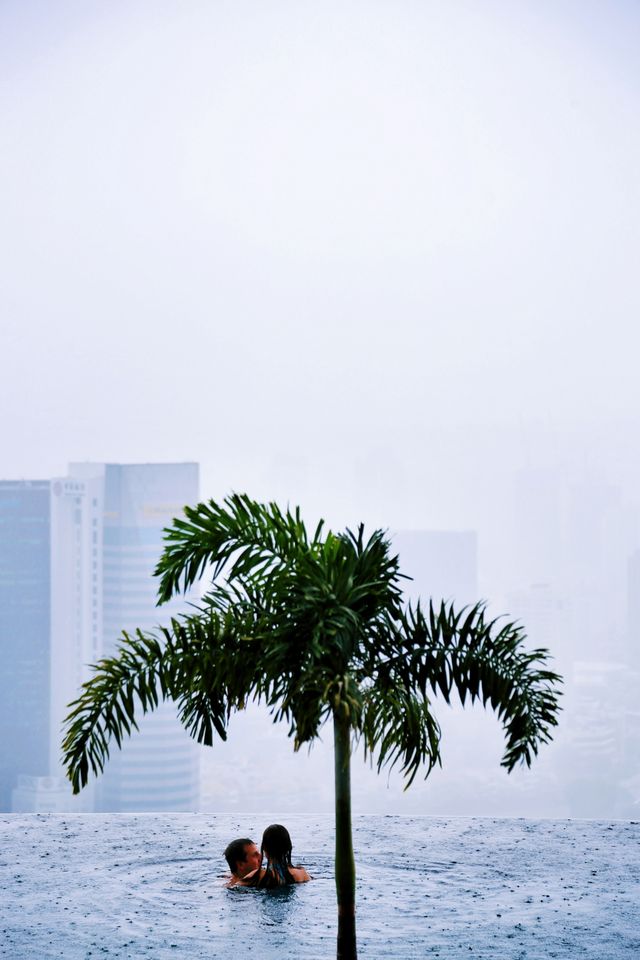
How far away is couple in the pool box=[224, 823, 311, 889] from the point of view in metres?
4.55

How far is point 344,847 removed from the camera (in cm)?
338

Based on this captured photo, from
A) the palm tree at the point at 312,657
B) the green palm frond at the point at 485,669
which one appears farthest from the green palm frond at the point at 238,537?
the green palm frond at the point at 485,669

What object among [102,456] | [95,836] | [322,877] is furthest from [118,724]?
[102,456]

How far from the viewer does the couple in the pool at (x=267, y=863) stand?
14.9 ft

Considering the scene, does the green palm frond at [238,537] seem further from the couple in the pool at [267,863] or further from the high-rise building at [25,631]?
the high-rise building at [25,631]

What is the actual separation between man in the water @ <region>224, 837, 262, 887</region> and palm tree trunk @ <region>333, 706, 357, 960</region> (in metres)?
1.23

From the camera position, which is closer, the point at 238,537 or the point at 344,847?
the point at 344,847

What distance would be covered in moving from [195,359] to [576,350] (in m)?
5.59

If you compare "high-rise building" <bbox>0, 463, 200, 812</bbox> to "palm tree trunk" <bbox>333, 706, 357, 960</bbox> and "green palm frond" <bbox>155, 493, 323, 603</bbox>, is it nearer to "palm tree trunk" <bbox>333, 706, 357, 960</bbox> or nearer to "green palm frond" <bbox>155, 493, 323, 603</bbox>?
"green palm frond" <bbox>155, 493, 323, 603</bbox>

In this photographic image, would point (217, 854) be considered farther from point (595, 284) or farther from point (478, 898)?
point (595, 284)

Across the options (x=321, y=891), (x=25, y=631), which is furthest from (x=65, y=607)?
(x=321, y=891)

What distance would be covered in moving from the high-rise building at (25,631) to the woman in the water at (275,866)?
11732mm

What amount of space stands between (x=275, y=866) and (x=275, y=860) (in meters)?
0.03

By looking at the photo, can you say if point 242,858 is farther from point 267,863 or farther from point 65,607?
point 65,607
